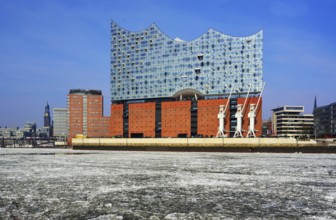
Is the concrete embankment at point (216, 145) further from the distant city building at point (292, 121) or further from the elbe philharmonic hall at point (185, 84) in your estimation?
the distant city building at point (292, 121)

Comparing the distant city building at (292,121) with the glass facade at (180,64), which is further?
the distant city building at (292,121)

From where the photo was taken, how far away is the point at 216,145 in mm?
90438

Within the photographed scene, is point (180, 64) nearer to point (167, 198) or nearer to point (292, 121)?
point (292, 121)

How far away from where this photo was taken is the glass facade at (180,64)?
11000 cm

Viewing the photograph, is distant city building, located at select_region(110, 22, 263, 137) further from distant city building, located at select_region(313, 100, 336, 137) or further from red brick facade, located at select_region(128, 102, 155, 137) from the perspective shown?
distant city building, located at select_region(313, 100, 336, 137)

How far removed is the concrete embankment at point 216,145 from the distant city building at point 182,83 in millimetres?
11778

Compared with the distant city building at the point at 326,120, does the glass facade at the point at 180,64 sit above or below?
above

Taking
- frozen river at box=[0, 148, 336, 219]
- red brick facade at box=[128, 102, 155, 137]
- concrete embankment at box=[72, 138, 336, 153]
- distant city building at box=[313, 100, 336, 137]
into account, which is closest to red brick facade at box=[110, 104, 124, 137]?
red brick facade at box=[128, 102, 155, 137]

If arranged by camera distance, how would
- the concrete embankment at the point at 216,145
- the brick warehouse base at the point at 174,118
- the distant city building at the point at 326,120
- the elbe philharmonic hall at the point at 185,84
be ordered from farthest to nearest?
the distant city building at the point at 326,120
the elbe philharmonic hall at the point at 185,84
the brick warehouse base at the point at 174,118
the concrete embankment at the point at 216,145

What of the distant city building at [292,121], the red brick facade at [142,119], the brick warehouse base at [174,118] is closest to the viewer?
the brick warehouse base at [174,118]

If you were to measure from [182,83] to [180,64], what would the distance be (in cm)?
639

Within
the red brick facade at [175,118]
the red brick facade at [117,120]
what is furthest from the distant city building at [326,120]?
the red brick facade at [117,120]

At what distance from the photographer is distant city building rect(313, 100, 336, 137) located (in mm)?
158625

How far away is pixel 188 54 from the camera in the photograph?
118000 millimetres
